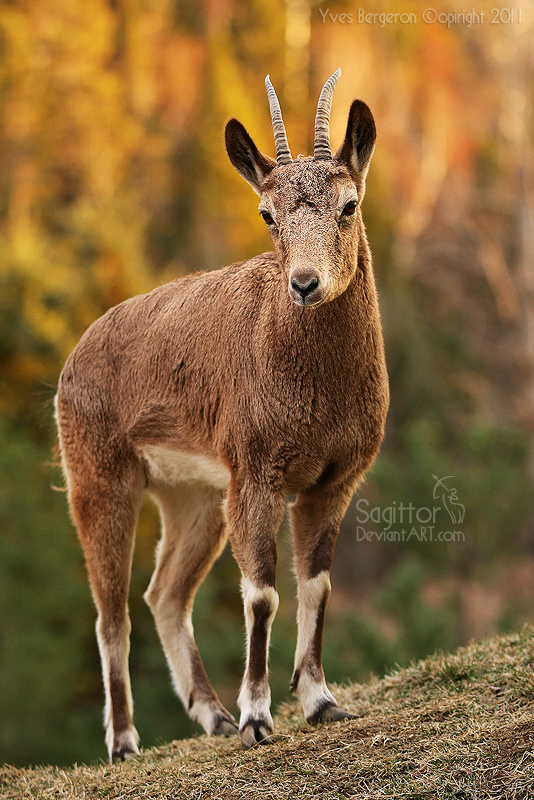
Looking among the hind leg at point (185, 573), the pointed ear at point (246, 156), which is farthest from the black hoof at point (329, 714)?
the pointed ear at point (246, 156)

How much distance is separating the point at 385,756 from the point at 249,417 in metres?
1.96

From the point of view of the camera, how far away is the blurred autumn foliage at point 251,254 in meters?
16.3

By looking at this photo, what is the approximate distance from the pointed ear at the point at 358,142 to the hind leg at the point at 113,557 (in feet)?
8.02

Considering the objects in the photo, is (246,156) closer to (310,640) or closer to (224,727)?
(310,640)

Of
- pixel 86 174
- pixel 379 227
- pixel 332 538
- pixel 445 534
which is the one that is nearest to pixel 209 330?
pixel 332 538

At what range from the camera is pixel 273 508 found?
5.66m

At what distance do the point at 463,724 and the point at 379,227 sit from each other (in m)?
21.9

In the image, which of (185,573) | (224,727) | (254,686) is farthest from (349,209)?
(224,727)

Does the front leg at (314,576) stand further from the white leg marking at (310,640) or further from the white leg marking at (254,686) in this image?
the white leg marking at (254,686)

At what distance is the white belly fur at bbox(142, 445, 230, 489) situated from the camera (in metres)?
6.23

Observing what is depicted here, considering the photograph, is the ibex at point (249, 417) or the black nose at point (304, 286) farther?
the ibex at point (249, 417)

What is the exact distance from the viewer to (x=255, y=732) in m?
5.48

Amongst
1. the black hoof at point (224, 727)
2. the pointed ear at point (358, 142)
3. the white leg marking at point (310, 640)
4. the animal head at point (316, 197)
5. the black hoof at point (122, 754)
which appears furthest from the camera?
the black hoof at point (224, 727)

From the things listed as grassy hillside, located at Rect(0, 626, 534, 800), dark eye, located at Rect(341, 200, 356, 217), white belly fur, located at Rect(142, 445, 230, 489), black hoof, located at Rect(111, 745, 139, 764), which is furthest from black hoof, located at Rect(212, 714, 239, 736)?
dark eye, located at Rect(341, 200, 356, 217)
